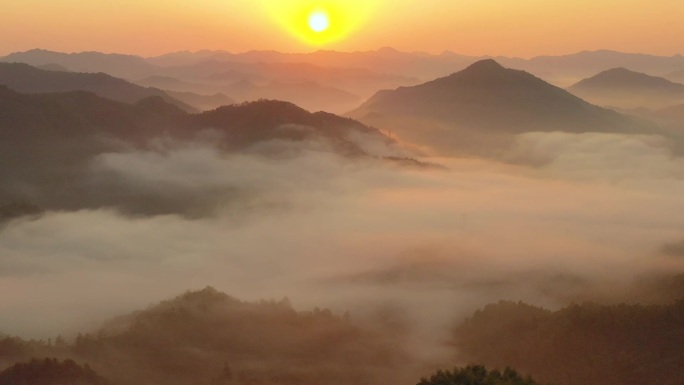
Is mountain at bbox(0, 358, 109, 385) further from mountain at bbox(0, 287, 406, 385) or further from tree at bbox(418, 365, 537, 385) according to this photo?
tree at bbox(418, 365, 537, 385)

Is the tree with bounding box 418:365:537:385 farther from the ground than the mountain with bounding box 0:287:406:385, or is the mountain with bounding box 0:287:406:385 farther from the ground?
the mountain with bounding box 0:287:406:385

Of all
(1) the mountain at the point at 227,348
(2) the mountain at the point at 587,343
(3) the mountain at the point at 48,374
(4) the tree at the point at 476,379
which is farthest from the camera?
(1) the mountain at the point at 227,348

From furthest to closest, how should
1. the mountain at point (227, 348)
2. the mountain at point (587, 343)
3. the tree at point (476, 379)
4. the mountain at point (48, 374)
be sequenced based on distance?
the mountain at point (227, 348)
the mountain at point (587, 343)
the mountain at point (48, 374)
the tree at point (476, 379)

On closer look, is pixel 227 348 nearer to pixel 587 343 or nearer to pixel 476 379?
pixel 587 343

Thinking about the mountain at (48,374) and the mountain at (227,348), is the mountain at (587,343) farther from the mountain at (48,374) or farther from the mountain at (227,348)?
the mountain at (48,374)

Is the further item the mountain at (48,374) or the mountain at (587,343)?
the mountain at (587,343)

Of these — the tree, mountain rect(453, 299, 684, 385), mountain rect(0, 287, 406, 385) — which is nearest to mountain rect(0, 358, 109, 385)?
mountain rect(0, 287, 406, 385)

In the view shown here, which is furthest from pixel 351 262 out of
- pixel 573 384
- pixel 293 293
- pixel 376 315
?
pixel 573 384

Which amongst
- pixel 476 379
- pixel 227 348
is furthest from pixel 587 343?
pixel 476 379

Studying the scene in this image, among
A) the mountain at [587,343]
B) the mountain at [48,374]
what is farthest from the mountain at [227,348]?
the mountain at [587,343]

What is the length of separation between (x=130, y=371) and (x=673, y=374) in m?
85.4

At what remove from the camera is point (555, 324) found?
4808 inches

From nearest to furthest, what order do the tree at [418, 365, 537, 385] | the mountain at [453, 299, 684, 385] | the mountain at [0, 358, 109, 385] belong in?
the tree at [418, 365, 537, 385] < the mountain at [0, 358, 109, 385] < the mountain at [453, 299, 684, 385]

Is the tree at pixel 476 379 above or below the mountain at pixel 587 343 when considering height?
below
